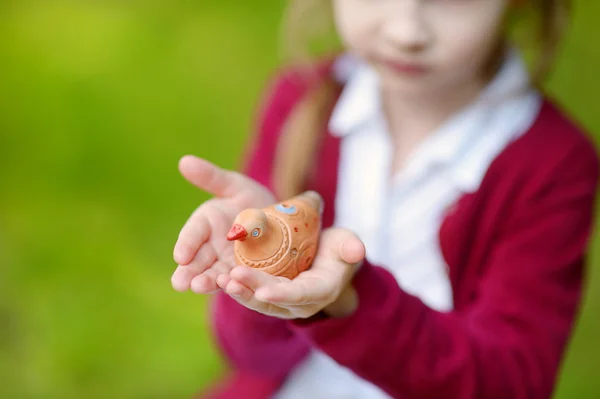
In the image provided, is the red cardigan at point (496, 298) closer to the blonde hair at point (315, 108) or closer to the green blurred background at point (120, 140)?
the blonde hair at point (315, 108)

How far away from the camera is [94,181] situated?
1.22 metres

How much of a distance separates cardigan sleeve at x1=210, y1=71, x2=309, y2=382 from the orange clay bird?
18cm

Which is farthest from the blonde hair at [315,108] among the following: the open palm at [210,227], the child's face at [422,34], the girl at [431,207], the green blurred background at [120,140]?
the green blurred background at [120,140]

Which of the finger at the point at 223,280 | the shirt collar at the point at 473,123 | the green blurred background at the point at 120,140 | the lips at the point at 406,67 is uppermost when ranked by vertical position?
the lips at the point at 406,67

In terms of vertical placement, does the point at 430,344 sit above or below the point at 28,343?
above

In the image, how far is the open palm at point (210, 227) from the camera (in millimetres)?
403

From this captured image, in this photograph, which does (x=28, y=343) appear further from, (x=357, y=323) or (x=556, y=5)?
(x=556, y=5)

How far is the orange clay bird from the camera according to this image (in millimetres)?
400

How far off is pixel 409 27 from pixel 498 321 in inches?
10.4

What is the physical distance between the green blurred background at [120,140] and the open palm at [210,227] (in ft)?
2.25

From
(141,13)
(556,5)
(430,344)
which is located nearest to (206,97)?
(141,13)

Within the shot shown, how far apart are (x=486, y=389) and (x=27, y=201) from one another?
3.00 feet

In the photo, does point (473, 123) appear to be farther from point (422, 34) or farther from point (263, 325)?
point (263, 325)

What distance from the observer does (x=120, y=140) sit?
1.22 m
